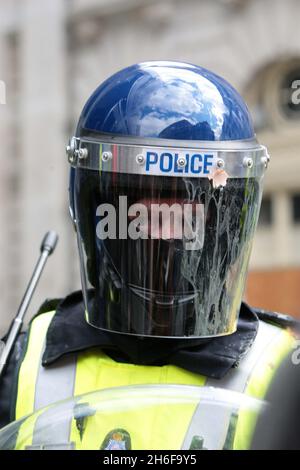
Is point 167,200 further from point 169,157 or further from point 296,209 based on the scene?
point 296,209

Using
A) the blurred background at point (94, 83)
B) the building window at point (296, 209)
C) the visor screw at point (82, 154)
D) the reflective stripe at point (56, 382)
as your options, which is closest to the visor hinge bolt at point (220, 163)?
the visor screw at point (82, 154)

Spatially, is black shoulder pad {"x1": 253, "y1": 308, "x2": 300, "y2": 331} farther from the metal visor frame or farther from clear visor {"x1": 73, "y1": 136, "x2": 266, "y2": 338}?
the metal visor frame

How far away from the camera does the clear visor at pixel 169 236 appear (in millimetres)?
1569

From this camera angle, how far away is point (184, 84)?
1.65 m

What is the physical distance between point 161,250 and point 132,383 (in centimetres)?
22

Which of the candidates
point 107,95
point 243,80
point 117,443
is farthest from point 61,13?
point 117,443

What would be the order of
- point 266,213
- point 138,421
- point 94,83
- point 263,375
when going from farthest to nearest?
point 94,83 < point 266,213 < point 263,375 < point 138,421

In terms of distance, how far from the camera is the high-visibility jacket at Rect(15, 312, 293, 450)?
1.23 m

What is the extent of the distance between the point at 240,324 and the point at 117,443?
46cm

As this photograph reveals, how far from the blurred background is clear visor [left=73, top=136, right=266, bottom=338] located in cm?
475

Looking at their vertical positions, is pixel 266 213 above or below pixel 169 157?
below

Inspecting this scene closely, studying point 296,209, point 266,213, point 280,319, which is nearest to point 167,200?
point 280,319

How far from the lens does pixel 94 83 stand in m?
8.58

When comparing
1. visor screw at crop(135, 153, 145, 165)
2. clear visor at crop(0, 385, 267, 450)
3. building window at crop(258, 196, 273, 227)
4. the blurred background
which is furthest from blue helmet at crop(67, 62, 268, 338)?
building window at crop(258, 196, 273, 227)
